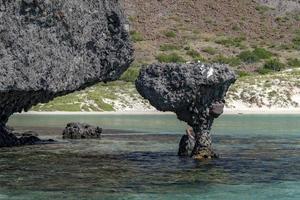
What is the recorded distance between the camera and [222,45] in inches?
6083

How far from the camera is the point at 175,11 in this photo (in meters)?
182

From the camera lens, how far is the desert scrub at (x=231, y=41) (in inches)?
6122

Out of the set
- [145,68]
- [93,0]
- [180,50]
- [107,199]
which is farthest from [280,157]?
[180,50]

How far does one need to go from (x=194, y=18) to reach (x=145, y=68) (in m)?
152

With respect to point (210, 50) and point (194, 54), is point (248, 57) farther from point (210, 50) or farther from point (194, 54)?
point (194, 54)

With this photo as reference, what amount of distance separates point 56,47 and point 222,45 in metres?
128

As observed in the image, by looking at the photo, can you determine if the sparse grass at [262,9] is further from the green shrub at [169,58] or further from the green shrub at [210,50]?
the green shrub at [169,58]

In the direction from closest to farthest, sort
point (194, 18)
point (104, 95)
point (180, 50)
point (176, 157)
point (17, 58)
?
point (17, 58), point (176, 157), point (104, 95), point (180, 50), point (194, 18)

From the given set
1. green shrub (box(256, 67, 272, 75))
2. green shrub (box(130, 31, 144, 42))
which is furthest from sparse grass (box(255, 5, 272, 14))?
green shrub (box(256, 67, 272, 75))

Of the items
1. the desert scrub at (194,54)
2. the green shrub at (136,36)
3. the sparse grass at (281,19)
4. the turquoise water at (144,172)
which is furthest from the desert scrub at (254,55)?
the turquoise water at (144,172)

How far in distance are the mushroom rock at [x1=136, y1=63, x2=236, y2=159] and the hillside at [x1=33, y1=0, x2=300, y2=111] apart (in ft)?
200

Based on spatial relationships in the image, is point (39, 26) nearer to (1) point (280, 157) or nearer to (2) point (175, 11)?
(1) point (280, 157)

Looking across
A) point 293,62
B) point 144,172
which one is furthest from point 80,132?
point 293,62

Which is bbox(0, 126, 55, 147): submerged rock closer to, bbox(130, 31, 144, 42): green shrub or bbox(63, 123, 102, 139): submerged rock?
bbox(63, 123, 102, 139): submerged rock
